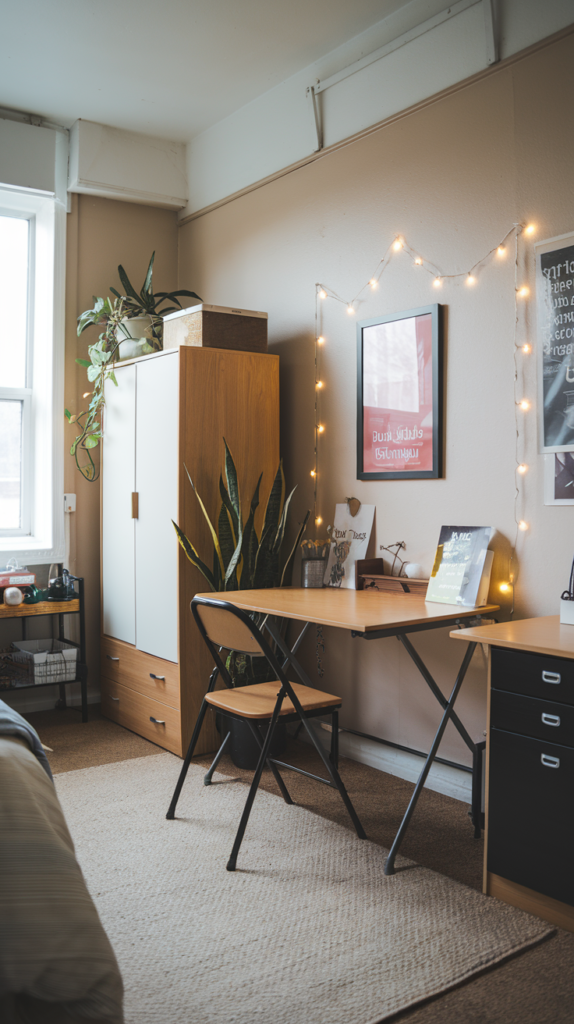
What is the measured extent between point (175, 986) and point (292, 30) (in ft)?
11.2

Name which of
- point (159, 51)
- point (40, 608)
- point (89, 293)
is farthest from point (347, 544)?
point (159, 51)

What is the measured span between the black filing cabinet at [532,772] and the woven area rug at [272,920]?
0.16 metres

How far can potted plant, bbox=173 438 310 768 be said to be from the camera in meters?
3.22

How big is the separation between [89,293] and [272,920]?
3.39 m

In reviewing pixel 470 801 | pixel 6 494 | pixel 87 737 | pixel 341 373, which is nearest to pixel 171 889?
pixel 470 801

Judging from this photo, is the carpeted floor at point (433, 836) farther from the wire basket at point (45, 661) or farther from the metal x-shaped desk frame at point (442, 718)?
the wire basket at point (45, 661)

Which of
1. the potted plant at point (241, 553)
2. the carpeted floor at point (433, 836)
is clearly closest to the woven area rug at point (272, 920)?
the carpeted floor at point (433, 836)

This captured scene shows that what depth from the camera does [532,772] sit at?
200cm

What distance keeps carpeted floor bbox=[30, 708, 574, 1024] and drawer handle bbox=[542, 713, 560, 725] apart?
0.54 metres

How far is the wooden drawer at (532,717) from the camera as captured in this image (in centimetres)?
193

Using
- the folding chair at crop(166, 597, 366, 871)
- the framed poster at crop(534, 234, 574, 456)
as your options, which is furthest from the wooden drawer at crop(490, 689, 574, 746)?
the framed poster at crop(534, 234, 574, 456)

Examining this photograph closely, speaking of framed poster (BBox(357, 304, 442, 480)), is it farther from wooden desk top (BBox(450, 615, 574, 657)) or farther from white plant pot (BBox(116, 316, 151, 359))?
white plant pot (BBox(116, 316, 151, 359))

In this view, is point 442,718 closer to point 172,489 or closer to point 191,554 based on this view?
point 191,554

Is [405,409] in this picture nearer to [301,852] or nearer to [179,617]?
[179,617]
